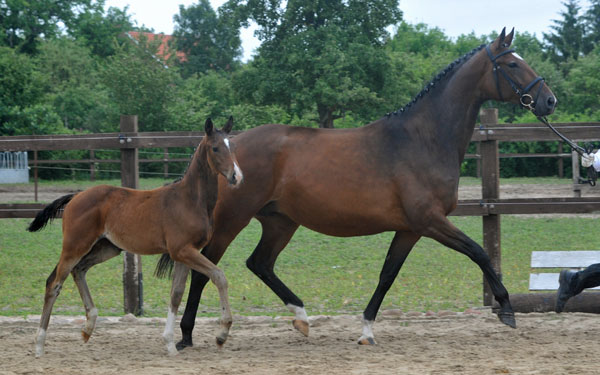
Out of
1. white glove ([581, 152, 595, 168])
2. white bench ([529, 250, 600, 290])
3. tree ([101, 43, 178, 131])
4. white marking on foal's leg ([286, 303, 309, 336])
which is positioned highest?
tree ([101, 43, 178, 131])

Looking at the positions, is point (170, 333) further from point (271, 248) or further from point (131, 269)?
point (131, 269)

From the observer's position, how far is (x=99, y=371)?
178 inches

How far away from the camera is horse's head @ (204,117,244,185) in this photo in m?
4.65

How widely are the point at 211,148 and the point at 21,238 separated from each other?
8.55 m

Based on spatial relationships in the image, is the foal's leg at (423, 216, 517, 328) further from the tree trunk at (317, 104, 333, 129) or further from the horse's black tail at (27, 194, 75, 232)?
the tree trunk at (317, 104, 333, 129)

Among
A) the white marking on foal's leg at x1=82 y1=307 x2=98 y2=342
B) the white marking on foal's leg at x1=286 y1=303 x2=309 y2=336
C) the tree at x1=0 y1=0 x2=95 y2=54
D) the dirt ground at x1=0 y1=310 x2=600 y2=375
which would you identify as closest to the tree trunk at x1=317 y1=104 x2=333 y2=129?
the tree at x1=0 y1=0 x2=95 y2=54

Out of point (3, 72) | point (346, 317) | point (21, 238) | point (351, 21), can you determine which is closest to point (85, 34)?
point (3, 72)

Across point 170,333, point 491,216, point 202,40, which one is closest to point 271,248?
point 170,333

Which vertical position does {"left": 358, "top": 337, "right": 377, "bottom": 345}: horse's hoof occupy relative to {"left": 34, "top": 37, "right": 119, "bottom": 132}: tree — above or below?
below

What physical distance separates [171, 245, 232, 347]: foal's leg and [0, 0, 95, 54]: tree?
3952 centimetres

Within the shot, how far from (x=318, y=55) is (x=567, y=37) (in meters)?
24.5

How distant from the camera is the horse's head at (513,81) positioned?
5.29 metres

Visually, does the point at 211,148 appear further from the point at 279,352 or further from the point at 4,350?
the point at 4,350

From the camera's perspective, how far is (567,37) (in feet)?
151
